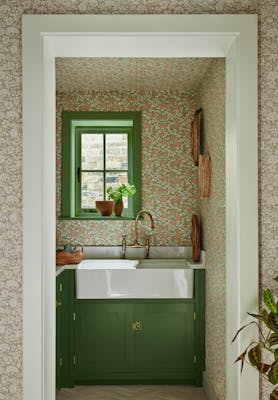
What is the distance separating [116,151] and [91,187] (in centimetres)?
45

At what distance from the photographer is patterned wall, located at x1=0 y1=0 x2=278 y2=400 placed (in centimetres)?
231

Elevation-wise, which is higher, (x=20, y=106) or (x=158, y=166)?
(x=20, y=106)

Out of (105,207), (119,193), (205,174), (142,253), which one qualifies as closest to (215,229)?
(205,174)

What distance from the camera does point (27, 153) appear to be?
230 cm

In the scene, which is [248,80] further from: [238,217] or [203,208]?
[203,208]

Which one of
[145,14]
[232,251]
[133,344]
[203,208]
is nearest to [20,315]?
[232,251]

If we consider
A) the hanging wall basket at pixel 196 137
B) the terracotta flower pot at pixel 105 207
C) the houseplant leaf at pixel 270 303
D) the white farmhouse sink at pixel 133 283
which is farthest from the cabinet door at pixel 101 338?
the houseplant leaf at pixel 270 303

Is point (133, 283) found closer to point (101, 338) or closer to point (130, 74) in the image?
point (101, 338)

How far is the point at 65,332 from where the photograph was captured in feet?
13.0

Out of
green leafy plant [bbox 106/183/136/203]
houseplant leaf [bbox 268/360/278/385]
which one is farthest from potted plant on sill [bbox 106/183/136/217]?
houseplant leaf [bbox 268/360/278/385]

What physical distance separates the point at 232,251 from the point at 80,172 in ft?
8.91

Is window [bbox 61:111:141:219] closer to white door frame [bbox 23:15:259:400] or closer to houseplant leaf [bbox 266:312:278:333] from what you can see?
white door frame [bbox 23:15:259:400]

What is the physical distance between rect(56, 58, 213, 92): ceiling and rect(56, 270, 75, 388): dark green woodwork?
1.69m

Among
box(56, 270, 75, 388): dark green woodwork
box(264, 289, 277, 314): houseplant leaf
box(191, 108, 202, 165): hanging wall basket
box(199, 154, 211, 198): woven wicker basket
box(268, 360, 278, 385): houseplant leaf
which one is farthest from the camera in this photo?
box(191, 108, 202, 165): hanging wall basket
